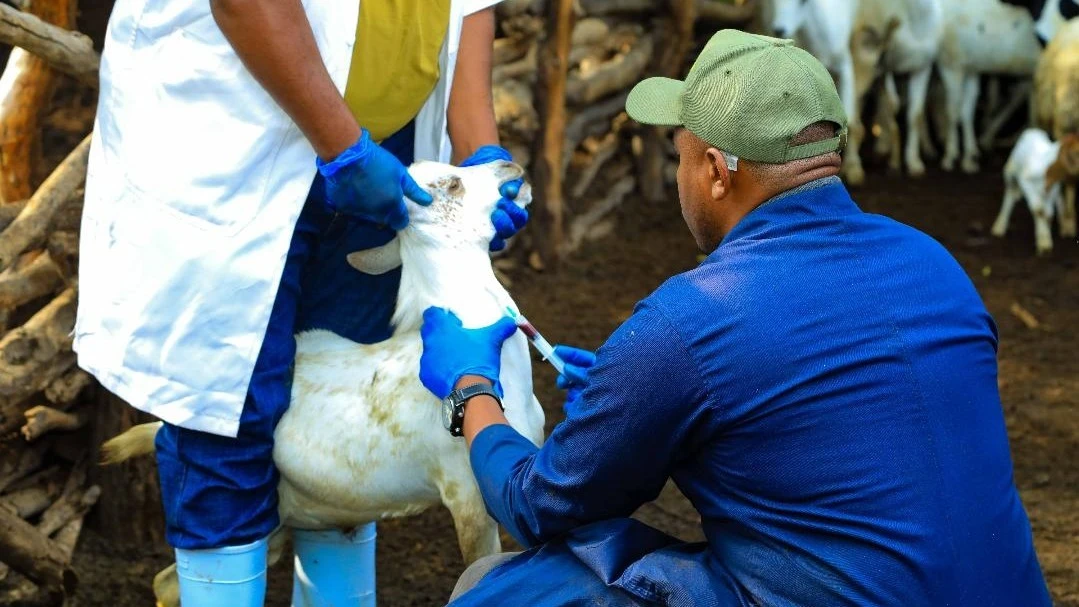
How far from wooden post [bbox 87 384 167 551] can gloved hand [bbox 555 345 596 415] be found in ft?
4.71

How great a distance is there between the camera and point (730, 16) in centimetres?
816

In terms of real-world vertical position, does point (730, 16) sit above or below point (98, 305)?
below

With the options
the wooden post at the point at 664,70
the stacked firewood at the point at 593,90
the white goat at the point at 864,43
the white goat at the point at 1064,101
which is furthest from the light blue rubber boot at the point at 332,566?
the white goat at the point at 864,43

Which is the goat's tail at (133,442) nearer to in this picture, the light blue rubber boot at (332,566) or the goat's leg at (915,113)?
the light blue rubber boot at (332,566)

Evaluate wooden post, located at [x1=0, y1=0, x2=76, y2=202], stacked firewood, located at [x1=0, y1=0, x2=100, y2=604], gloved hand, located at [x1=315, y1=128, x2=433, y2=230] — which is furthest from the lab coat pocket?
wooden post, located at [x1=0, y1=0, x2=76, y2=202]

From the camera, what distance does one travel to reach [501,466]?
88.7 inches

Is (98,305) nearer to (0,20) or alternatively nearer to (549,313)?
(0,20)

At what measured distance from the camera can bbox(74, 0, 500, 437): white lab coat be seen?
249cm

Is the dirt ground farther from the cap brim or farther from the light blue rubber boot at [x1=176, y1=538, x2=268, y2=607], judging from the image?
the cap brim

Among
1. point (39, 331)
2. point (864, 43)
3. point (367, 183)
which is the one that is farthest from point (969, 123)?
point (367, 183)

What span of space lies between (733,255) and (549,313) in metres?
4.08

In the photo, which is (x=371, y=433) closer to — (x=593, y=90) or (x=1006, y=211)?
(x=593, y=90)

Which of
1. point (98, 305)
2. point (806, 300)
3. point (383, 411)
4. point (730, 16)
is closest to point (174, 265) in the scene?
point (98, 305)

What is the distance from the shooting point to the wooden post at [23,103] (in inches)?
142
